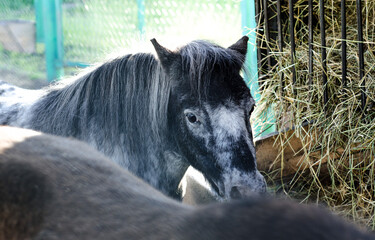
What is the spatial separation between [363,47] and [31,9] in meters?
4.49

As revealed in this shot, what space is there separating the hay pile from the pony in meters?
2.42

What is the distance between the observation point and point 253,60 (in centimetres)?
482

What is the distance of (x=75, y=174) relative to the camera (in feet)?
4.42

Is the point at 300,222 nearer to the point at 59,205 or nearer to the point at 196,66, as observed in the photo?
the point at 59,205

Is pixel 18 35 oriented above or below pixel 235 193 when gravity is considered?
above

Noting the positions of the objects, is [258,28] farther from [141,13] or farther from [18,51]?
[18,51]

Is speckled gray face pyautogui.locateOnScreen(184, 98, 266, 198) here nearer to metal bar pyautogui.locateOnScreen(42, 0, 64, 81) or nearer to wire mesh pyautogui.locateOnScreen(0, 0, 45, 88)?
metal bar pyautogui.locateOnScreen(42, 0, 64, 81)

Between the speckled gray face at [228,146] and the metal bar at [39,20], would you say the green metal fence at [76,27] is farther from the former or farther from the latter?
the speckled gray face at [228,146]

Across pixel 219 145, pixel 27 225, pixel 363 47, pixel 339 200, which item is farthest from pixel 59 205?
pixel 363 47

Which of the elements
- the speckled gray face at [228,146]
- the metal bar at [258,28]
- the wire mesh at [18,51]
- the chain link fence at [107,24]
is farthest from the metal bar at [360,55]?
the wire mesh at [18,51]

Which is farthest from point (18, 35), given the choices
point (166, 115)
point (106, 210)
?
point (106, 210)

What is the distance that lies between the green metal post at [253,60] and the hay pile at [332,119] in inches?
3.1

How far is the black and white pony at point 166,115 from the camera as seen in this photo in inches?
109

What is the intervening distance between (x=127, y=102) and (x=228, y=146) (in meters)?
0.73
